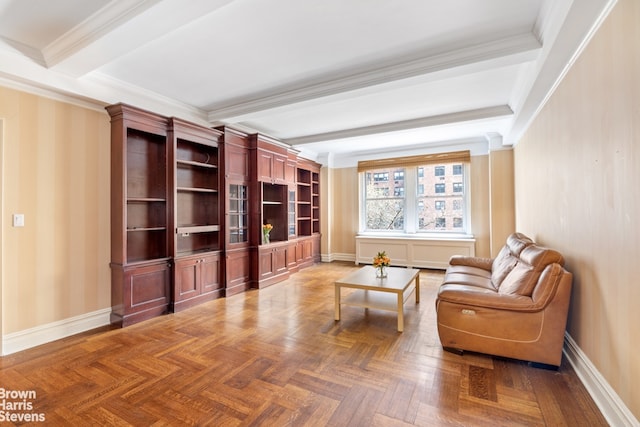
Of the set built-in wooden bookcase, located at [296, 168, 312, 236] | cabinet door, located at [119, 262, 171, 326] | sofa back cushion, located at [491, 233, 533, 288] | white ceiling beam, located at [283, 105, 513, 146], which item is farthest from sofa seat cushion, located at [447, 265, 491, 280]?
cabinet door, located at [119, 262, 171, 326]

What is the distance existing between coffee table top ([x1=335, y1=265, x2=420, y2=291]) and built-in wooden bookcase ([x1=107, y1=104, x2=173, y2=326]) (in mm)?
2227

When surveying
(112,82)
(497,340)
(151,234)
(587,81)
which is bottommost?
(497,340)

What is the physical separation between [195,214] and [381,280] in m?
2.87

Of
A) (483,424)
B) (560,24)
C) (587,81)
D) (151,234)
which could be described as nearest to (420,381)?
(483,424)

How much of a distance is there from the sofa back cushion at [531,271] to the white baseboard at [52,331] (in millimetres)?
4178

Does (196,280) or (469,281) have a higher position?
(469,281)

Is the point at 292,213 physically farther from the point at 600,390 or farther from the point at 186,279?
the point at 600,390

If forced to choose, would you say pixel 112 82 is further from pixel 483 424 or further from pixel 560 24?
pixel 483 424

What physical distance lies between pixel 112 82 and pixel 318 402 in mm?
3708

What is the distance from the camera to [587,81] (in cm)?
214

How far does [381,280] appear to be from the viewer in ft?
Answer: 11.5

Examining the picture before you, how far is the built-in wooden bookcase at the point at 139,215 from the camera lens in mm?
3314

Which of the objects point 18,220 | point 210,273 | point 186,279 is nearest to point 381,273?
point 210,273

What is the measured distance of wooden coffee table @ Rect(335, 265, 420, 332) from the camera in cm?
312
